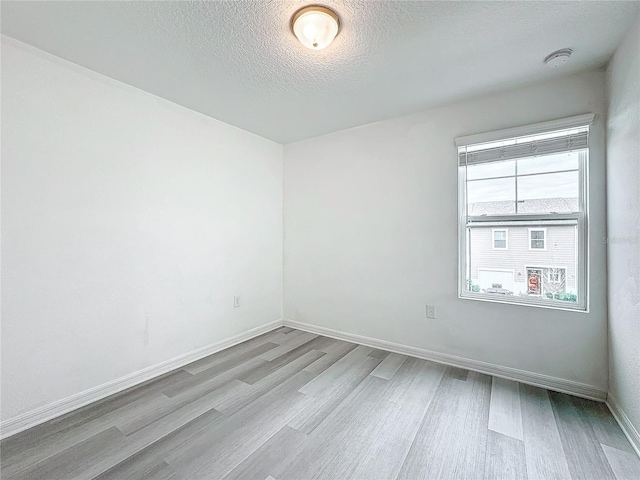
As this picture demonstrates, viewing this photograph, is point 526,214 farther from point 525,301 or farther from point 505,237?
point 525,301

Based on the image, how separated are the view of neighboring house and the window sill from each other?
5cm

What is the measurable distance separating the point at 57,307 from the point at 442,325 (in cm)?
320

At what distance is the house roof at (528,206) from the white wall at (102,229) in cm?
260

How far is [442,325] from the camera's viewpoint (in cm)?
278

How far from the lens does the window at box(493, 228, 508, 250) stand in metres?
2.52

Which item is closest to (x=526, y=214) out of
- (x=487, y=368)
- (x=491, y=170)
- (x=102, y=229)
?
(x=491, y=170)

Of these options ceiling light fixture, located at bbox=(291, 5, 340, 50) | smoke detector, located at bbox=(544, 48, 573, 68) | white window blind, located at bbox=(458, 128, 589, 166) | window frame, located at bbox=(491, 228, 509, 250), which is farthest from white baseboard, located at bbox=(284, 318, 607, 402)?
ceiling light fixture, located at bbox=(291, 5, 340, 50)

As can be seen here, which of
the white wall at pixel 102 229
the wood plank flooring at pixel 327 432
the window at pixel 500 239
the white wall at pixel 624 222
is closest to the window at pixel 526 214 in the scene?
the window at pixel 500 239

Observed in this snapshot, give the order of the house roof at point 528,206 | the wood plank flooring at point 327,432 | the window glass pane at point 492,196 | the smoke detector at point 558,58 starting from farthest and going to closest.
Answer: the window glass pane at point 492,196, the house roof at point 528,206, the smoke detector at point 558,58, the wood plank flooring at point 327,432

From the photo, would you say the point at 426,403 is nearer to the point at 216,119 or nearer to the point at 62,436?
the point at 62,436

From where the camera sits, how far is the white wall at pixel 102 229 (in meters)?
1.83

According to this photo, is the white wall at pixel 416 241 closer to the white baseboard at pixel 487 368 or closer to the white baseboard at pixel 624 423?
the white baseboard at pixel 487 368

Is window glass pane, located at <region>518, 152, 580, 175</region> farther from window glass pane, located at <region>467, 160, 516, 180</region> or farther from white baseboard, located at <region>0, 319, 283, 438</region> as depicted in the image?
white baseboard, located at <region>0, 319, 283, 438</region>

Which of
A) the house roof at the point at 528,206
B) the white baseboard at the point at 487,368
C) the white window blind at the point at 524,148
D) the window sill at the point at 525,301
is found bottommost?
the white baseboard at the point at 487,368
